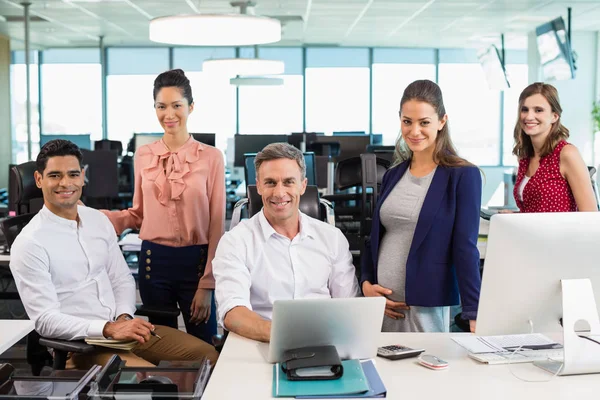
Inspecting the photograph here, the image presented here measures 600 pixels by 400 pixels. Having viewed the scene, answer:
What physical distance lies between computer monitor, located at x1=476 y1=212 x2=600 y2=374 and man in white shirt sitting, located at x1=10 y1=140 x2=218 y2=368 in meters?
1.30

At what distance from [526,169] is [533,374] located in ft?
4.81

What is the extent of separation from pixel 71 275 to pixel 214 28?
181cm

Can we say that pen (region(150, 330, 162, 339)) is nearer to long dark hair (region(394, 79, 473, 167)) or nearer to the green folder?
the green folder

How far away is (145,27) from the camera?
11320mm

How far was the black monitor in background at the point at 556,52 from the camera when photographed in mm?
9492

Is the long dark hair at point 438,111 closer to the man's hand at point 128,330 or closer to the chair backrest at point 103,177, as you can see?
the man's hand at point 128,330

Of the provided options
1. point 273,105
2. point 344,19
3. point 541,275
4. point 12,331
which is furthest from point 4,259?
point 273,105

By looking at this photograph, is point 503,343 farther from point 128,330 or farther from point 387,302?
point 128,330

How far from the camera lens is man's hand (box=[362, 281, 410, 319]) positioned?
2.60m

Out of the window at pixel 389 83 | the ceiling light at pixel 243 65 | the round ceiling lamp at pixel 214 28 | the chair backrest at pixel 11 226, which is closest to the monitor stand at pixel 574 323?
the chair backrest at pixel 11 226

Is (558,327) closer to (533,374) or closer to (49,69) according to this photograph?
(533,374)

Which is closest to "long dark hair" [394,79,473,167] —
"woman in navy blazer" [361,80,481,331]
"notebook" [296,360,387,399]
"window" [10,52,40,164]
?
"woman in navy blazer" [361,80,481,331]

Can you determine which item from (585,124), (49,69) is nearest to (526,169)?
(585,124)

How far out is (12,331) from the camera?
2.35 m
